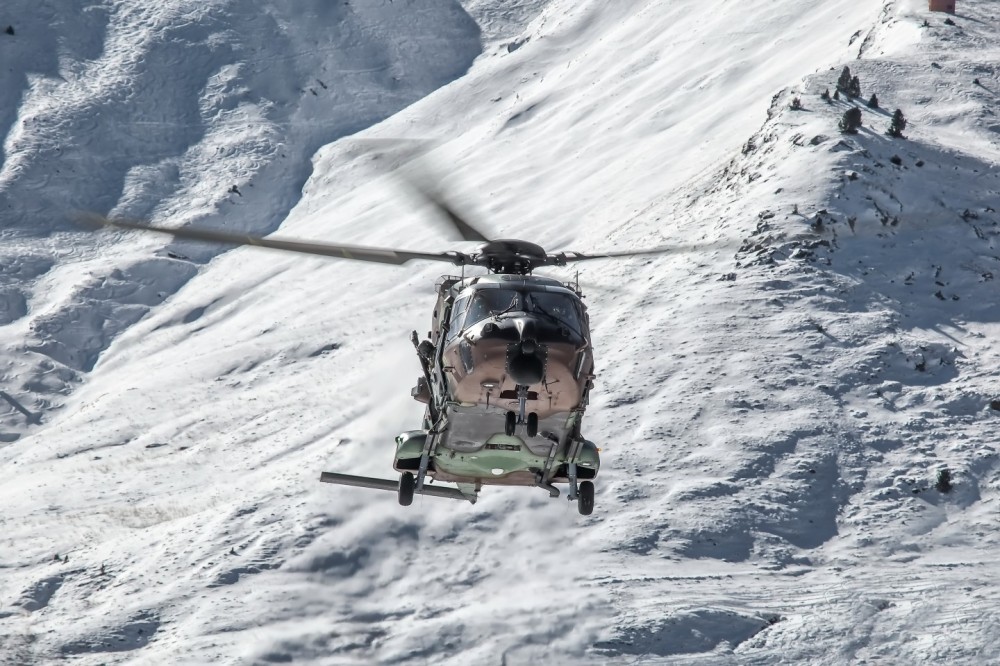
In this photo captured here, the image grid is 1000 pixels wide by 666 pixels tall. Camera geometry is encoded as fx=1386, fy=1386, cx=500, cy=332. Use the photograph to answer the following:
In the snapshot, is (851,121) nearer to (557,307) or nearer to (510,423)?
(557,307)

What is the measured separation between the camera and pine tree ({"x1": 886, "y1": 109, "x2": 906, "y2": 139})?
57.6 m

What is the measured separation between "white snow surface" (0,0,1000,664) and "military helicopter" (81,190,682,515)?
2312 millimetres

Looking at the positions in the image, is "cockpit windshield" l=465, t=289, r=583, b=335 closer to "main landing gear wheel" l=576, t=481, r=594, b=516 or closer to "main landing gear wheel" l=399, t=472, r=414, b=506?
"main landing gear wheel" l=576, t=481, r=594, b=516

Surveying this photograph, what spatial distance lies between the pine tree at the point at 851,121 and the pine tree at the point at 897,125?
1.35 metres

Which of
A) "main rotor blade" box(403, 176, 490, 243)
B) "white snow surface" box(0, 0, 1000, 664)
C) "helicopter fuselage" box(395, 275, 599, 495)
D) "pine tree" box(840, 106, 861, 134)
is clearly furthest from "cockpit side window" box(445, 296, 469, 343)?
"pine tree" box(840, 106, 861, 134)

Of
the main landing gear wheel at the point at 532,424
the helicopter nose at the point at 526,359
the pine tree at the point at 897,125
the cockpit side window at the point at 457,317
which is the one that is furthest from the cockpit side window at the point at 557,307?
the pine tree at the point at 897,125

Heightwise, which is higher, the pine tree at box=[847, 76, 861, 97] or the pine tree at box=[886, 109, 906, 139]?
the pine tree at box=[847, 76, 861, 97]

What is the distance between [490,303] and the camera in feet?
71.1

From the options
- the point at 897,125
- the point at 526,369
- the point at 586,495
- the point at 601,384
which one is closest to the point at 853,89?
the point at 897,125

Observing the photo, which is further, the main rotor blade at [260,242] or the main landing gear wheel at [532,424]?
the main landing gear wheel at [532,424]

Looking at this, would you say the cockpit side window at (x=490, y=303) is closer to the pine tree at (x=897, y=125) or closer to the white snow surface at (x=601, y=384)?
the white snow surface at (x=601, y=384)

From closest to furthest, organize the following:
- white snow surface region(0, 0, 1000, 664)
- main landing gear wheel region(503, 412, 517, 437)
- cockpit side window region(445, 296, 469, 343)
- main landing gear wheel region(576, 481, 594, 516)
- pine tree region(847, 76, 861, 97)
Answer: main landing gear wheel region(503, 412, 517, 437) → cockpit side window region(445, 296, 469, 343) → main landing gear wheel region(576, 481, 594, 516) → white snow surface region(0, 0, 1000, 664) → pine tree region(847, 76, 861, 97)

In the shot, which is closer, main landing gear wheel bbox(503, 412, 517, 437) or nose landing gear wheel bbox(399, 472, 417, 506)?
main landing gear wheel bbox(503, 412, 517, 437)

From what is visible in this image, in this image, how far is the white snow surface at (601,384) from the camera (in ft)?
143
